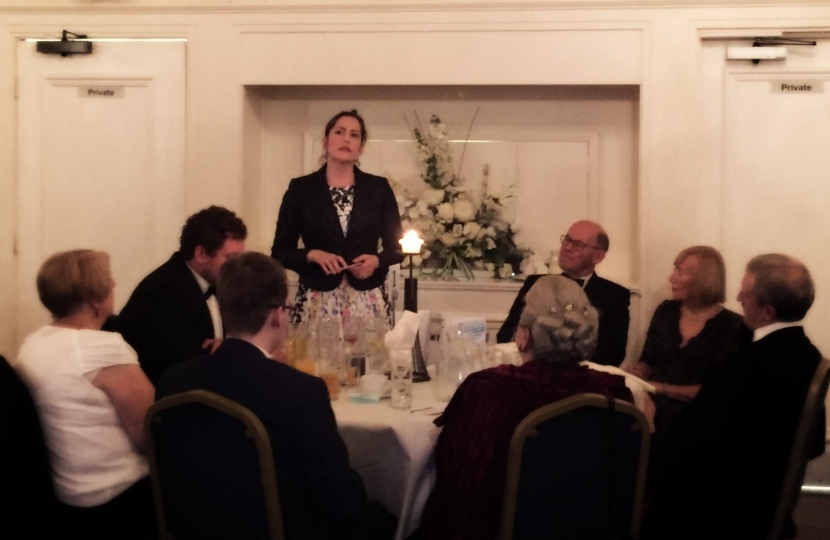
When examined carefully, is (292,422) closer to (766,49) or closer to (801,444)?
(801,444)

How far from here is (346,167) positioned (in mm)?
3240

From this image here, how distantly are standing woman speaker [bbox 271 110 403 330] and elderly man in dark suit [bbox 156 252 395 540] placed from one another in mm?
1434

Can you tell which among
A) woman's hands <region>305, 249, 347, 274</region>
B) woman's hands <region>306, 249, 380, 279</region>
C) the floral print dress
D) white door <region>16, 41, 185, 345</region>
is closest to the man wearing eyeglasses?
the floral print dress

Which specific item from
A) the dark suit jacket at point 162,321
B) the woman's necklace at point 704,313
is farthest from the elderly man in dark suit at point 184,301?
the woman's necklace at point 704,313

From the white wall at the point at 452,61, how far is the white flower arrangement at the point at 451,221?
0.47 metres

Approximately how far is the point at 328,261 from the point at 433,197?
1.09 metres

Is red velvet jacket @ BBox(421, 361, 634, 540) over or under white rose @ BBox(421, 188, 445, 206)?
under

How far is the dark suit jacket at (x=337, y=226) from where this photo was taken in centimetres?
316

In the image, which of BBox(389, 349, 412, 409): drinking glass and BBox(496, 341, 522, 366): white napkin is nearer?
BBox(389, 349, 412, 409): drinking glass

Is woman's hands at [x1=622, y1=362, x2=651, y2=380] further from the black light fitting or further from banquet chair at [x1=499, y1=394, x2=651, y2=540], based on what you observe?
the black light fitting

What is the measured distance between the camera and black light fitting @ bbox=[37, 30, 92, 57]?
12.7 ft

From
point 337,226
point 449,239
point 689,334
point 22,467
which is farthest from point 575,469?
point 449,239

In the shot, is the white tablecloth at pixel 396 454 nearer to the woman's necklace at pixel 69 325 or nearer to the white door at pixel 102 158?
the woman's necklace at pixel 69 325

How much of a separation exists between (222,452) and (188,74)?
9.35 feet
